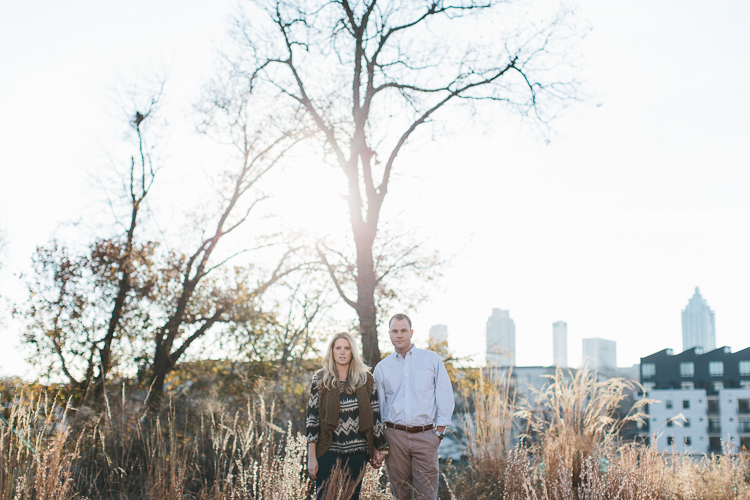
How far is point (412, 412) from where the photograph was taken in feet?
11.8

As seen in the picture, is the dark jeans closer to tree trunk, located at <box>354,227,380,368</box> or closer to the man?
the man

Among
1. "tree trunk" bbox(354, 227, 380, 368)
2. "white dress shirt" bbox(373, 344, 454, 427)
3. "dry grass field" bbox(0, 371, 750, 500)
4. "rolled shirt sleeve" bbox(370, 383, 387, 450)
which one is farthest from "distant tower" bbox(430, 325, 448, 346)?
"rolled shirt sleeve" bbox(370, 383, 387, 450)

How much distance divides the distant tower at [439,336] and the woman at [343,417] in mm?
7067

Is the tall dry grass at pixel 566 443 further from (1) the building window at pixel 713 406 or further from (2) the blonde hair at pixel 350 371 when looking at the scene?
(1) the building window at pixel 713 406

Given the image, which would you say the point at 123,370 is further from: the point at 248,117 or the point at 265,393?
the point at 248,117

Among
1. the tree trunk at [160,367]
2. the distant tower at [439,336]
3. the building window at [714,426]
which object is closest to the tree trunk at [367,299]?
the distant tower at [439,336]

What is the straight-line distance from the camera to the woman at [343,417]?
3301 millimetres

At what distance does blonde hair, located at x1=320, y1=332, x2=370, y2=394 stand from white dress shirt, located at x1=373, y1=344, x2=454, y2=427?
1.02 ft

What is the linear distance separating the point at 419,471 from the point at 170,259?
7.32 m

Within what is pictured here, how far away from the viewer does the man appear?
357 centimetres

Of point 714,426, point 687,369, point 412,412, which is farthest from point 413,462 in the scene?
point 687,369

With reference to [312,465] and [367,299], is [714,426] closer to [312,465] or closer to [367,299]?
[367,299]

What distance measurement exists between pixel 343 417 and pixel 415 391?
0.55m

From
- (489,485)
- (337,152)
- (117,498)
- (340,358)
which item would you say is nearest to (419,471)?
(340,358)
